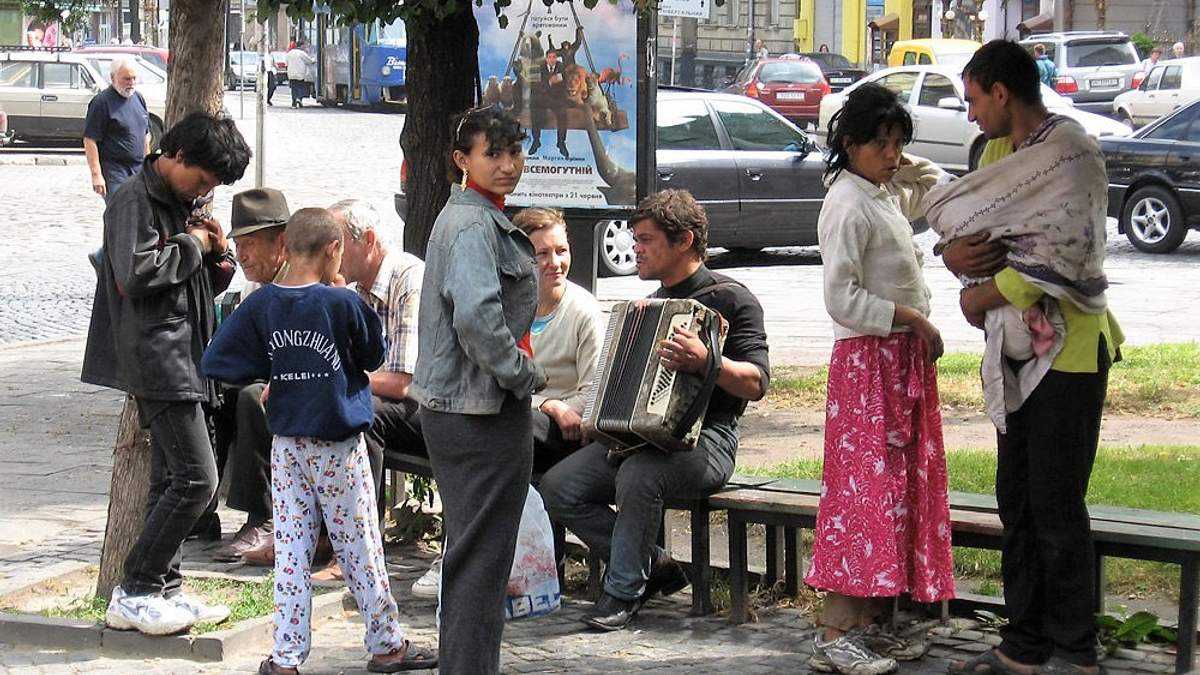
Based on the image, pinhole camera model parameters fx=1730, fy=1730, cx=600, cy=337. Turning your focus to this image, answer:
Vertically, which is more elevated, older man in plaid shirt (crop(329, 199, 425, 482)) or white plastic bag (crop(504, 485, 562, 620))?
older man in plaid shirt (crop(329, 199, 425, 482))

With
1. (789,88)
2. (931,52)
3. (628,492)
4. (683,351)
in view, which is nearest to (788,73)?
(789,88)

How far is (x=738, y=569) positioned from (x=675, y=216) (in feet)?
4.02

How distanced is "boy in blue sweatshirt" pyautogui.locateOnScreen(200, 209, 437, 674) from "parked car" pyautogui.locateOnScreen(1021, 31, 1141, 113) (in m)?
31.7

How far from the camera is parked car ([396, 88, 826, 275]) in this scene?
1536 centimetres

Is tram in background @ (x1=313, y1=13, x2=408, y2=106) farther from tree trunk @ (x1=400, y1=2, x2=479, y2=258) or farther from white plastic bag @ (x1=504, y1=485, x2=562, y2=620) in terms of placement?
white plastic bag @ (x1=504, y1=485, x2=562, y2=620)

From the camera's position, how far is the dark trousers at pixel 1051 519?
4957mm

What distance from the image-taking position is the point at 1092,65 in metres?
35.8

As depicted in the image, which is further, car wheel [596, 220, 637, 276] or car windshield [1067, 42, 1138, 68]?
car windshield [1067, 42, 1138, 68]

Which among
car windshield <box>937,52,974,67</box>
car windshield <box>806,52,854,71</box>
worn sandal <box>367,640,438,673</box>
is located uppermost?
car windshield <box>806,52,854,71</box>

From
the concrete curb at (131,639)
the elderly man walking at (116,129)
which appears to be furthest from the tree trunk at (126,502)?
the elderly man walking at (116,129)

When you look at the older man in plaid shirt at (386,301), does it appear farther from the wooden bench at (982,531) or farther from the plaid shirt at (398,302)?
the wooden bench at (982,531)

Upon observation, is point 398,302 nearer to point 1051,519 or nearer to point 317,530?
point 317,530

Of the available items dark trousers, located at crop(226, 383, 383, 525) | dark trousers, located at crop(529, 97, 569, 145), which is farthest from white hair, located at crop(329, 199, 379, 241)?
dark trousers, located at crop(529, 97, 569, 145)

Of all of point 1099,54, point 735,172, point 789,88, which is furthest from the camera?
point 1099,54
